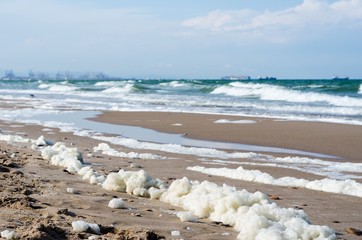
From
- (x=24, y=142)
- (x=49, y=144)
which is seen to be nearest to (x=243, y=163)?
(x=49, y=144)

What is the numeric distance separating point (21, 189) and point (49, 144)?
4.93 metres

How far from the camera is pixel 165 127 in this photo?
17.0 metres

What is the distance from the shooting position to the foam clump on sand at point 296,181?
6.43m

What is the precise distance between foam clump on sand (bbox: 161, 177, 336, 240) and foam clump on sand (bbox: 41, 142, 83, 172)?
2115 mm

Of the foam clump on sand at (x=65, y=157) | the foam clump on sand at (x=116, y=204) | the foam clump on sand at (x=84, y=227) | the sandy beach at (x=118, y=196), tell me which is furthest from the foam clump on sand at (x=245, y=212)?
the foam clump on sand at (x=65, y=157)

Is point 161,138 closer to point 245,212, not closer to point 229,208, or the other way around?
point 229,208

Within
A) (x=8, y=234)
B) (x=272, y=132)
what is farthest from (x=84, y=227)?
(x=272, y=132)

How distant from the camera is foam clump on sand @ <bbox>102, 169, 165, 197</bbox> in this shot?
5.57 m

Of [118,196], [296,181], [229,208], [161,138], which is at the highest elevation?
[229,208]

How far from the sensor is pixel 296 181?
6.98 meters

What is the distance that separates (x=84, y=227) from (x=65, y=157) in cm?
393

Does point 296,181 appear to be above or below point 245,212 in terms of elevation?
below

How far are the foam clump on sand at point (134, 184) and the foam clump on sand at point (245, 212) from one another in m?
0.34

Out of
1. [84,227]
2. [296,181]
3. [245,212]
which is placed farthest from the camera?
[296,181]
